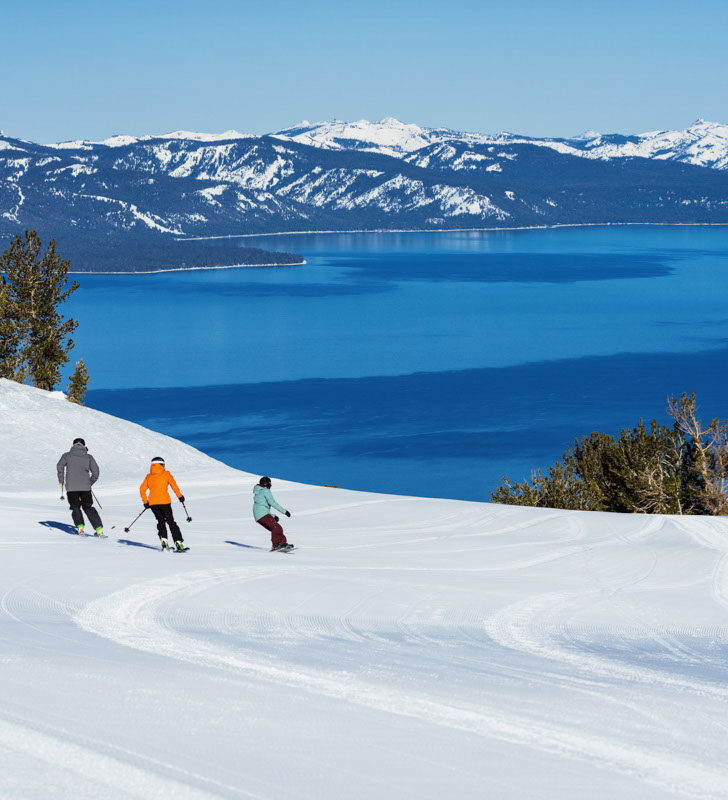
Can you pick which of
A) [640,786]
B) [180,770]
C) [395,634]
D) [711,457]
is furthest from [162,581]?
[711,457]

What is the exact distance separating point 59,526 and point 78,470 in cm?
208

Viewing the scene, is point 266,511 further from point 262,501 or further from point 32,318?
point 32,318

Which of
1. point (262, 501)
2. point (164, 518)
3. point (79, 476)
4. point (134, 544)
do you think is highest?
point (79, 476)

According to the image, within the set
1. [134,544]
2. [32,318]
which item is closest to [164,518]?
[134,544]

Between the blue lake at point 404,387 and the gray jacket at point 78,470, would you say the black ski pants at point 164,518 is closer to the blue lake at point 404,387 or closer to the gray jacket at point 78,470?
the gray jacket at point 78,470

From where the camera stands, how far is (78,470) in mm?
17609

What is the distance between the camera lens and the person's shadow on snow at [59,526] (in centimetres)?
1872

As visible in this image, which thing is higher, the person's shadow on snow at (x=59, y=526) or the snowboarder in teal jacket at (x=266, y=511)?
the snowboarder in teal jacket at (x=266, y=511)

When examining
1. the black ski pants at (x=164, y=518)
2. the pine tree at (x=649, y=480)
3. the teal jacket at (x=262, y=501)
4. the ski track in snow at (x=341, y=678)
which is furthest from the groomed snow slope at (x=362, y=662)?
the pine tree at (x=649, y=480)

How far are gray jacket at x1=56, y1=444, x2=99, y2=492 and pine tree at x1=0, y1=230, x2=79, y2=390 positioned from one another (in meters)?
36.6

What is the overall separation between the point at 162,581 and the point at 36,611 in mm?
2443

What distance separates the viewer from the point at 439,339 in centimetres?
17912

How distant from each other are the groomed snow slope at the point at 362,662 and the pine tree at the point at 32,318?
34705 millimetres

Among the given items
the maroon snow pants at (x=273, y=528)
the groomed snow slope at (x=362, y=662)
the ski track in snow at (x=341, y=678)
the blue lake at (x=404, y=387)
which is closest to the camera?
the groomed snow slope at (x=362, y=662)
